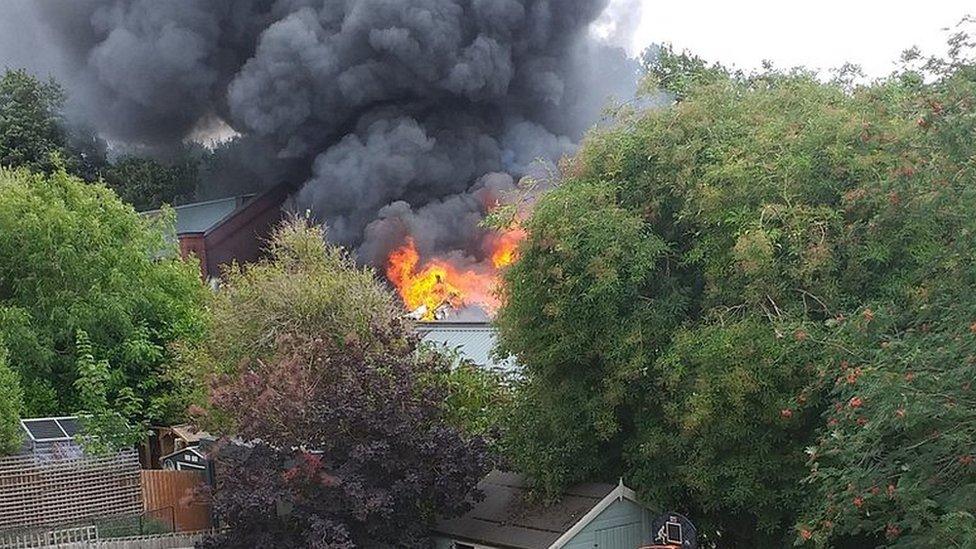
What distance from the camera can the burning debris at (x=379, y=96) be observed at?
3369 centimetres

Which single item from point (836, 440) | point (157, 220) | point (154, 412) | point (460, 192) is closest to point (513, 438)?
point (836, 440)

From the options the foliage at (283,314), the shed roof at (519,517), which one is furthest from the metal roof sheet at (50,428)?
the shed roof at (519,517)

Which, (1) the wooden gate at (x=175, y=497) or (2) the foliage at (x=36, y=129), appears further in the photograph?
(2) the foliage at (x=36, y=129)

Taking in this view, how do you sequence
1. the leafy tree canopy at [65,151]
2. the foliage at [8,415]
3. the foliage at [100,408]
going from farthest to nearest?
the leafy tree canopy at [65,151] → the foliage at [100,408] → the foliage at [8,415]

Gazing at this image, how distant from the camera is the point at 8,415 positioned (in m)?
17.5

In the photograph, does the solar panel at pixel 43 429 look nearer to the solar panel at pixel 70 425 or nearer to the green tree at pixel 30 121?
the solar panel at pixel 70 425

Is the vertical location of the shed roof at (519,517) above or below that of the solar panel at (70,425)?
below

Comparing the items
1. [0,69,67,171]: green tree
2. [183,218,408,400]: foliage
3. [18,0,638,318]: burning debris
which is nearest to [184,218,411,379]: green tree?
[183,218,408,400]: foliage

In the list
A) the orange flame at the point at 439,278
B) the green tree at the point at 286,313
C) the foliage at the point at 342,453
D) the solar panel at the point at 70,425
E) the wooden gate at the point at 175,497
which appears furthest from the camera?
the orange flame at the point at 439,278

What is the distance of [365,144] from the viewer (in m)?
34.8

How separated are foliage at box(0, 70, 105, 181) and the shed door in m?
29.7

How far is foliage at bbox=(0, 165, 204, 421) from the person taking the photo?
20.7 m

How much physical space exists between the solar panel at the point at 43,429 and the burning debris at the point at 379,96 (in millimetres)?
13475

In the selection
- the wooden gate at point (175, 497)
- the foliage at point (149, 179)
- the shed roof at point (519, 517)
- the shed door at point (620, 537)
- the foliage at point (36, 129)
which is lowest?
the shed door at point (620, 537)
